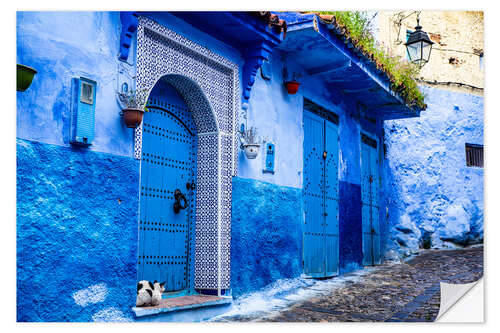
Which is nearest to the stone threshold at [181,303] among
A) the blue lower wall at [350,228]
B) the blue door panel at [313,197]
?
the blue door panel at [313,197]

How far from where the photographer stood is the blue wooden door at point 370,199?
888 centimetres

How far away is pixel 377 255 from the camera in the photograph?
30.7 feet

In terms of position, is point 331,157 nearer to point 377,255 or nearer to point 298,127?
point 298,127

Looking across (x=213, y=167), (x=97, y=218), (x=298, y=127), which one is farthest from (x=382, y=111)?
(x=97, y=218)

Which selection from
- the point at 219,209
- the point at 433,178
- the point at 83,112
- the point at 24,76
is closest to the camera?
the point at 24,76

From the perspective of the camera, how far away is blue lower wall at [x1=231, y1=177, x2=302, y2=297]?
527cm

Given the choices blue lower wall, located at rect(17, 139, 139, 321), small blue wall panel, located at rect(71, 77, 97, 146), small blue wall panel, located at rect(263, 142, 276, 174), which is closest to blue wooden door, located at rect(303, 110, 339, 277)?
small blue wall panel, located at rect(263, 142, 276, 174)

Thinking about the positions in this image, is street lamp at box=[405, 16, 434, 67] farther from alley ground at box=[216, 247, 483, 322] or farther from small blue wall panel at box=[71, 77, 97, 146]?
small blue wall panel at box=[71, 77, 97, 146]

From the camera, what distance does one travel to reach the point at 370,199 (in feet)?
30.2

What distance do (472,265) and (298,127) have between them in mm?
2996

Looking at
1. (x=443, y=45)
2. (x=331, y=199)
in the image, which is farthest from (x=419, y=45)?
(x=443, y=45)

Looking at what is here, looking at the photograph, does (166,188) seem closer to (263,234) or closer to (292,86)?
(263,234)

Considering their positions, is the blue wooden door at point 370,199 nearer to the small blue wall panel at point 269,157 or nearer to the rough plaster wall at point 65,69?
the small blue wall panel at point 269,157

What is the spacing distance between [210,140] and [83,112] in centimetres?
173
